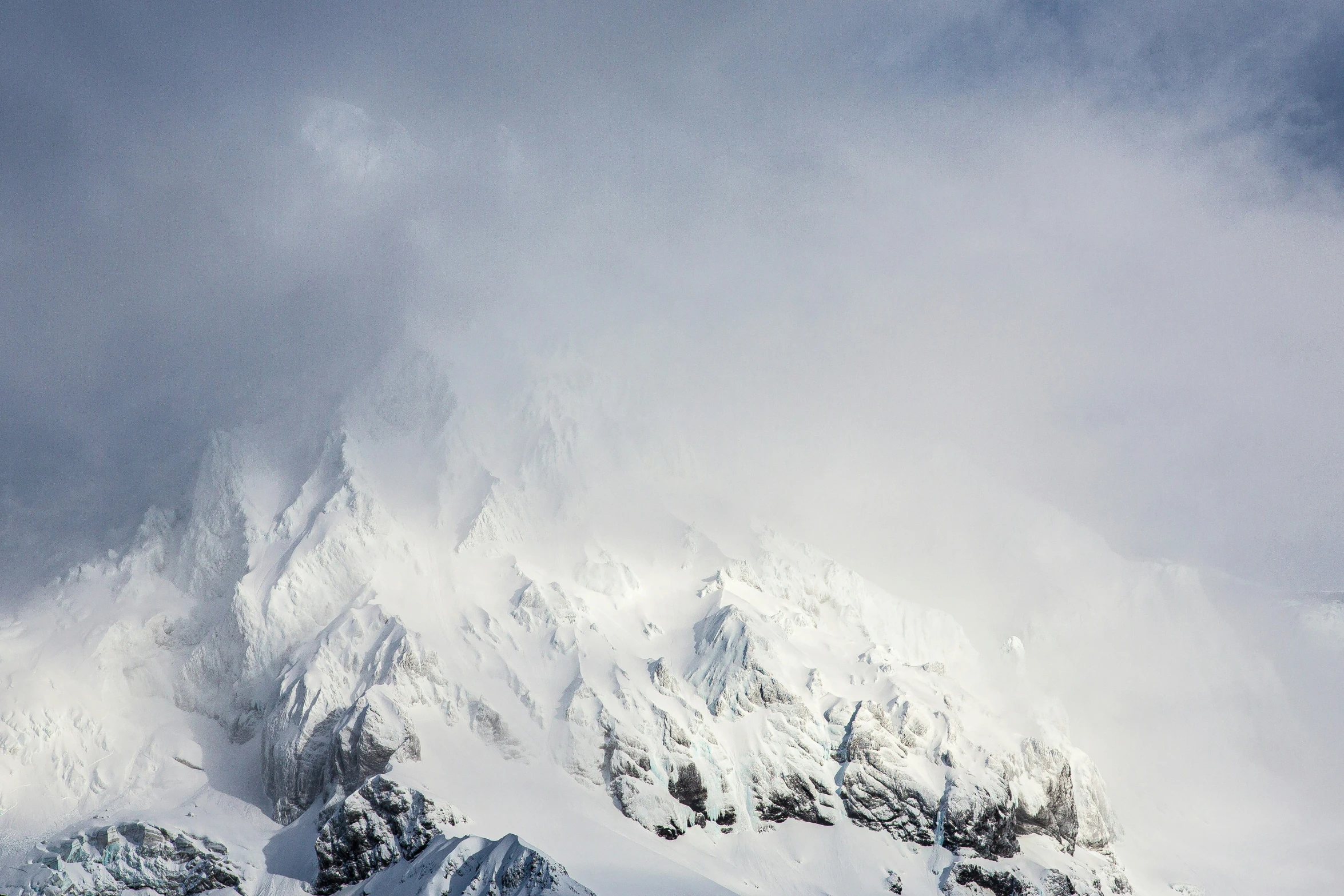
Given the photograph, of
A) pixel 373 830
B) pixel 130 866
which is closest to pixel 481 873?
pixel 373 830

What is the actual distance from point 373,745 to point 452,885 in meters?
Result: 49.5

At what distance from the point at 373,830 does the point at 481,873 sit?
39864 mm

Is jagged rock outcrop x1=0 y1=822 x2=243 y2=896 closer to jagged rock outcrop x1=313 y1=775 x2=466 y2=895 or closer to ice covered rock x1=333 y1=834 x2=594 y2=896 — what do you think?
jagged rock outcrop x1=313 y1=775 x2=466 y2=895

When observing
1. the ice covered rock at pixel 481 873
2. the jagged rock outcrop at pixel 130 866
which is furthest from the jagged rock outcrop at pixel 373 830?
the jagged rock outcrop at pixel 130 866

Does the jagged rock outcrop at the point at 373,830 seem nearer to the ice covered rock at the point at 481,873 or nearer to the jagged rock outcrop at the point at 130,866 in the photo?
the ice covered rock at the point at 481,873

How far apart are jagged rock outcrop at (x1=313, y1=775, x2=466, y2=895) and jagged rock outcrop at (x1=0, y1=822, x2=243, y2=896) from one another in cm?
1530

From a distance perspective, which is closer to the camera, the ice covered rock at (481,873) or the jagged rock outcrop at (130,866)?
the ice covered rock at (481,873)

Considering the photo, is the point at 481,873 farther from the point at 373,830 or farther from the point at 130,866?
the point at 130,866

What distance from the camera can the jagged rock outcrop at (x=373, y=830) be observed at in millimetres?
179750

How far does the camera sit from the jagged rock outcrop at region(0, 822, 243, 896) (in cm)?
17150

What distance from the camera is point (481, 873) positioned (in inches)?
5950

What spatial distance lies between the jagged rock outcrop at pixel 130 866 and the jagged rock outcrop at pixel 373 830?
15296mm

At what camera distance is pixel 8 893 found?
168 meters

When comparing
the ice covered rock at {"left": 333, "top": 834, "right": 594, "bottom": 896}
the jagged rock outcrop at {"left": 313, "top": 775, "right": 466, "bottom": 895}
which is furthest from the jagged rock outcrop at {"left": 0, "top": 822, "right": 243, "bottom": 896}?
the ice covered rock at {"left": 333, "top": 834, "right": 594, "bottom": 896}
